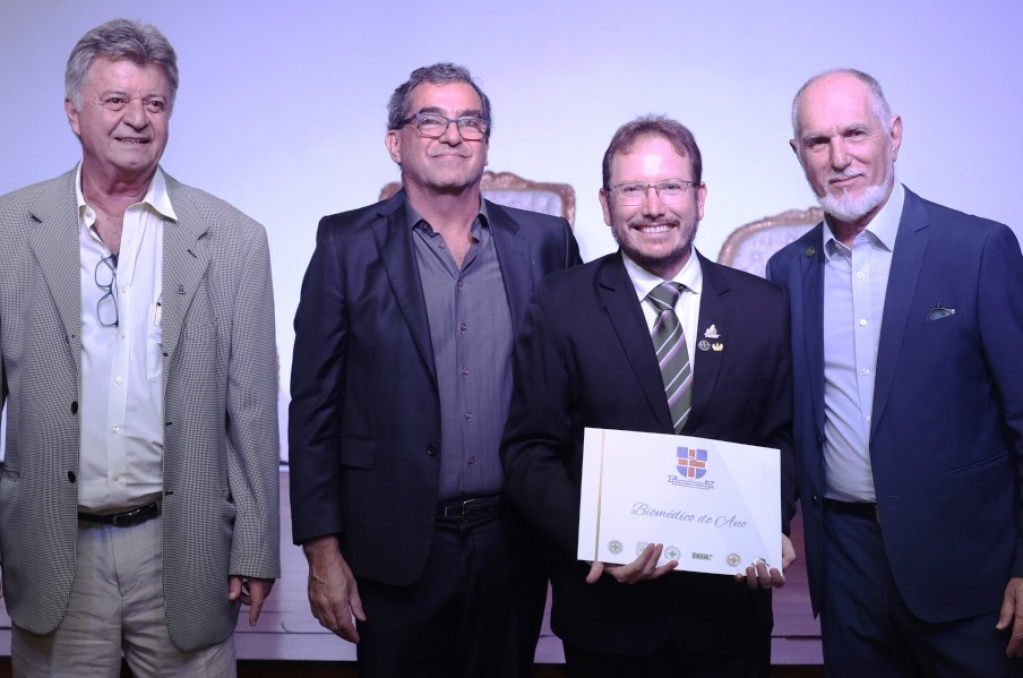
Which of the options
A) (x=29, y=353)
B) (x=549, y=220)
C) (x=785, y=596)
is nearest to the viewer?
(x=29, y=353)

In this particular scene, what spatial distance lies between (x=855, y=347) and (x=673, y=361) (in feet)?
1.31

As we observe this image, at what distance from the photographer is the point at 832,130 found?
79.5 inches

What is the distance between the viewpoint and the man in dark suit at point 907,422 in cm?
186

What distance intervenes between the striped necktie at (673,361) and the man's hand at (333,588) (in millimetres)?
701

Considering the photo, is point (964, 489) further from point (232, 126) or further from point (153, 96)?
point (232, 126)

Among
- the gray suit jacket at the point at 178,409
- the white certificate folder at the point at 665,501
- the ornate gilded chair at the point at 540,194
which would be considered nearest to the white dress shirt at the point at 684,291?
the white certificate folder at the point at 665,501

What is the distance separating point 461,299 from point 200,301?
0.49 meters

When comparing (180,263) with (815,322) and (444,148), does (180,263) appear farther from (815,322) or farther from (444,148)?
(815,322)

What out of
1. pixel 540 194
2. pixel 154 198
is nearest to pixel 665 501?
pixel 154 198

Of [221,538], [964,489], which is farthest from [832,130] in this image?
[221,538]

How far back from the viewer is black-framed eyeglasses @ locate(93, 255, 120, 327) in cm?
183

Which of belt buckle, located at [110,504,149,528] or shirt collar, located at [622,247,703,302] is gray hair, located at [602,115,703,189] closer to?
shirt collar, located at [622,247,703,302]

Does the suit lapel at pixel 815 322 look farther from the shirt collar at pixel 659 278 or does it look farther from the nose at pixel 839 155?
the shirt collar at pixel 659 278

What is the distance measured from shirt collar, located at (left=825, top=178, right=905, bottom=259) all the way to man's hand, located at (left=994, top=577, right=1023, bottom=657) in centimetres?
65
